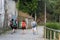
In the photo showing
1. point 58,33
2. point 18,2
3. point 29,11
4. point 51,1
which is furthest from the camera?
point 51,1

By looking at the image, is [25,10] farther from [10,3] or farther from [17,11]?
[10,3]

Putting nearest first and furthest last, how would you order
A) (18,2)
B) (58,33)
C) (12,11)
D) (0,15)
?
(58,33) → (0,15) → (12,11) → (18,2)

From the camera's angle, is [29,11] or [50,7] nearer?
[29,11]

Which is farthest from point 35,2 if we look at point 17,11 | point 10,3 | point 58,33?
point 58,33

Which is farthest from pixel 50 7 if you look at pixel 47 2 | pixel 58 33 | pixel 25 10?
pixel 58 33

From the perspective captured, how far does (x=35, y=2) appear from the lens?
176 feet

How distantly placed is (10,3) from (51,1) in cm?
2416

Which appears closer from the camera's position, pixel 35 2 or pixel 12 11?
pixel 12 11

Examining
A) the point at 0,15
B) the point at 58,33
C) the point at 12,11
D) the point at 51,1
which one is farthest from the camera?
the point at 51,1

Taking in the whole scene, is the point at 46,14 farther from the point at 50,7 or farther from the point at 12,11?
the point at 12,11

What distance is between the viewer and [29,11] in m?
52.4

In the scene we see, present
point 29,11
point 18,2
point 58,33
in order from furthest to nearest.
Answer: point 29,11
point 18,2
point 58,33

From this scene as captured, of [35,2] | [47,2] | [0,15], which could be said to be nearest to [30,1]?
[35,2]

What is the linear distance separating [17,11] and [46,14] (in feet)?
68.4
